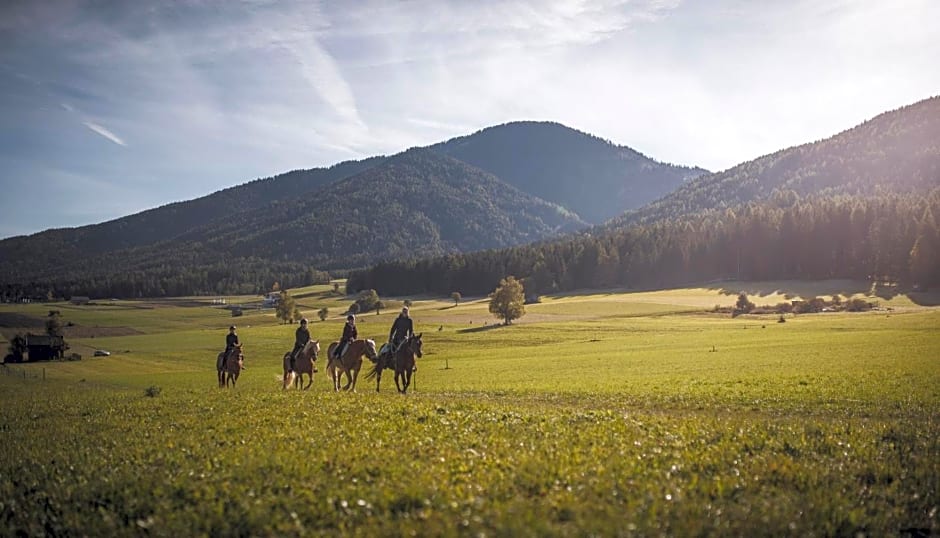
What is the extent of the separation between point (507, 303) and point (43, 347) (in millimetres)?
66786

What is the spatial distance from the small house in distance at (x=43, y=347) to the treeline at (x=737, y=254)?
3850 inches

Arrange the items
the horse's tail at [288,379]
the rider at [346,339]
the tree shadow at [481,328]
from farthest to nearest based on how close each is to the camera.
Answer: the tree shadow at [481,328]
the horse's tail at [288,379]
the rider at [346,339]

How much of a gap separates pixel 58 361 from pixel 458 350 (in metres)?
51.4

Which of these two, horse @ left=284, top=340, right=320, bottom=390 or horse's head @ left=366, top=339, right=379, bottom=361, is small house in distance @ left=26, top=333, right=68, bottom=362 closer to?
horse @ left=284, top=340, right=320, bottom=390

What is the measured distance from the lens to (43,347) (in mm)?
78375

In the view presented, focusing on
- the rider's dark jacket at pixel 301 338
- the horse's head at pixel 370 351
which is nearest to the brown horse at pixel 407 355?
the horse's head at pixel 370 351

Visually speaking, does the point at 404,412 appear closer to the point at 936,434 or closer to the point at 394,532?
the point at 394,532

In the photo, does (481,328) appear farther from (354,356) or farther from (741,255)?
(741,255)

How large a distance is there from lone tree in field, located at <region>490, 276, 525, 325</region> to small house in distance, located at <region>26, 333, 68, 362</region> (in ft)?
205

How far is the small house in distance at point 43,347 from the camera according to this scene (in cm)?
7731

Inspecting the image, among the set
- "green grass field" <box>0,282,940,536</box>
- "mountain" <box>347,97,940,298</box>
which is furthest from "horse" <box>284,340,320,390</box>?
"mountain" <box>347,97,940,298</box>

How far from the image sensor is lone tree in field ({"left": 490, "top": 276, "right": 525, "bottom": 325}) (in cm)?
9500

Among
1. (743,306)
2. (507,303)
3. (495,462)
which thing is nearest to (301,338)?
(495,462)

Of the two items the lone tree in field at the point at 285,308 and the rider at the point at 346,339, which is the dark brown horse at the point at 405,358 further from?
the lone tree in field at the point at 285,308
